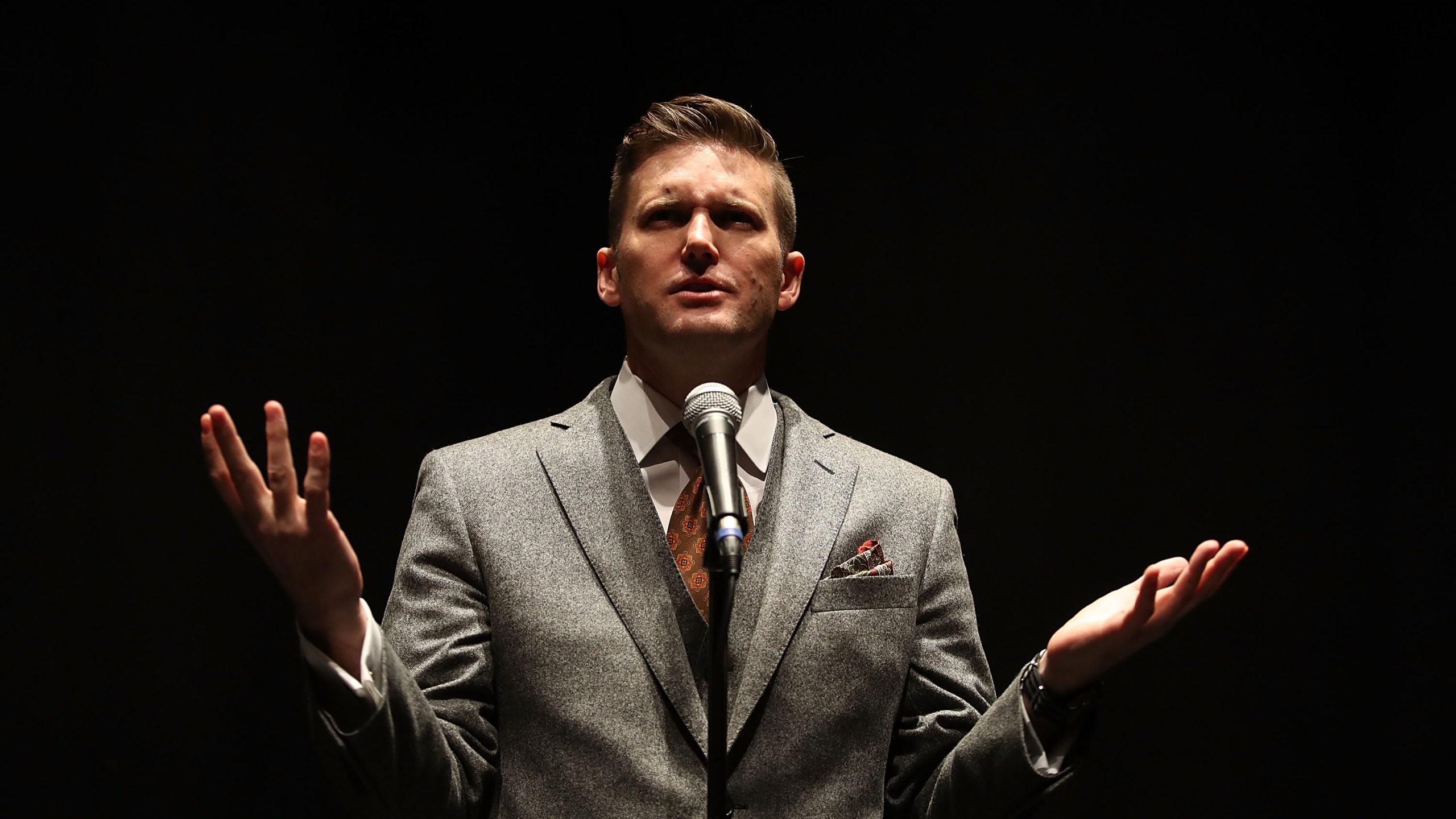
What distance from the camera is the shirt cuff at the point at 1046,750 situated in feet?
5.57

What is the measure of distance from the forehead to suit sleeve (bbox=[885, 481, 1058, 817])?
0.64 m

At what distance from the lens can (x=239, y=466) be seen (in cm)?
138

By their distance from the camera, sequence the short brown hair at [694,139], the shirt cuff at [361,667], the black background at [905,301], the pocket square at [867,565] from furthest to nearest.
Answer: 1. the black background at [905,301]
2. the short brown hair at [694,139]
3. the pocket square at [867,565]
4. the shirt cuff at [361,667]

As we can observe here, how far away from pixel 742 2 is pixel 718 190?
1.09 metres

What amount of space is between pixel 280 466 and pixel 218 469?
8 cm

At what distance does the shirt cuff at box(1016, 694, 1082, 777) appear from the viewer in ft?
5.57

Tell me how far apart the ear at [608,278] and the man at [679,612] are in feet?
0.09

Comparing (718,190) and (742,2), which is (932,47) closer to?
(742,2)

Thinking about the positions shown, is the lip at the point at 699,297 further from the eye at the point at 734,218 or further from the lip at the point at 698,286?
the eye at the point at 734,218

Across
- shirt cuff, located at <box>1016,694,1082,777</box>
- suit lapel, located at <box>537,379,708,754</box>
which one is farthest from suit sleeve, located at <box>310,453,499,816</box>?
shirt cuff, located at <box>1016,694,1082,777</box>

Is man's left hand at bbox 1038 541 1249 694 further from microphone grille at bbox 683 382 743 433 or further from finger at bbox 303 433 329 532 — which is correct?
finger at bbox 303 433 329 532

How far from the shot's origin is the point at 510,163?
2838mm

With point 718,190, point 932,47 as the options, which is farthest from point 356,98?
point 932,47

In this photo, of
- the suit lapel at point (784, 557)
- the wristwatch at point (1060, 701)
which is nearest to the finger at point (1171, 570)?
the wristwatch at point (1060, 701)
